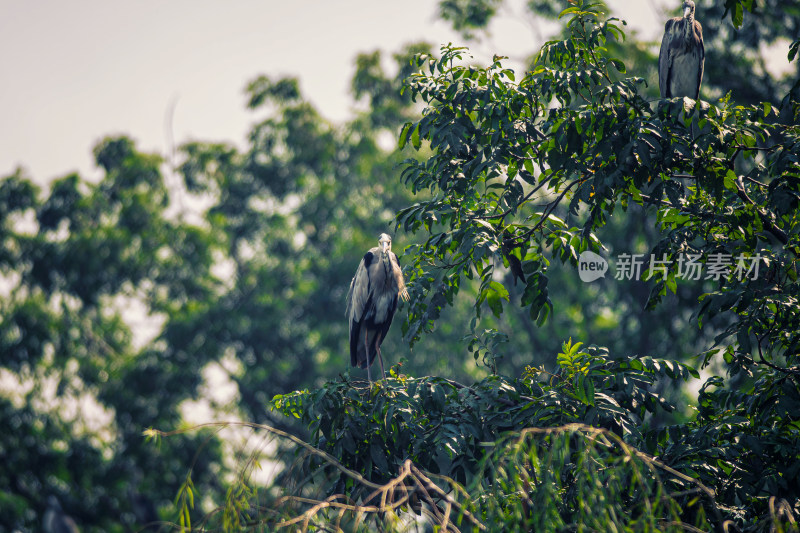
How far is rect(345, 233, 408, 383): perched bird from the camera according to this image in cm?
608

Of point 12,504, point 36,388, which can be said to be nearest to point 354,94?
point 36,388

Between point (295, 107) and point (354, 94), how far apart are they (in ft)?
3.68

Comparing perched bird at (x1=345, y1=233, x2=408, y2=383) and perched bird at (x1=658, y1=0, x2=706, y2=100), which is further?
perched bird at (x1=658, y1=0, x2=706, y2=100)

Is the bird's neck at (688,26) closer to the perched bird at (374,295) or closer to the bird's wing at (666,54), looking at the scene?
the bird's wing at (666,54)

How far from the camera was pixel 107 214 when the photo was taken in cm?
1401

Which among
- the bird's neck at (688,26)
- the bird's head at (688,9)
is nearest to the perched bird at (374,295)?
the bird's neck at (688,26)

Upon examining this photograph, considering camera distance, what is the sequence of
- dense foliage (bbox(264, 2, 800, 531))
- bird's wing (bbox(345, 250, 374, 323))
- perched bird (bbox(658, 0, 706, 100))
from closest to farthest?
dense foliage (bbox(264, 2, 800, 531)), bird's wing (bbox(345, 250, 374, 323)), perched bird (bbox(658, 0, 706, 100))

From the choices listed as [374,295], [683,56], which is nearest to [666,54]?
[683,56]

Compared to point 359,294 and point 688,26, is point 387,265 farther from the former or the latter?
point 688,26

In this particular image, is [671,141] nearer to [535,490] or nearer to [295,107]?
[535,490]

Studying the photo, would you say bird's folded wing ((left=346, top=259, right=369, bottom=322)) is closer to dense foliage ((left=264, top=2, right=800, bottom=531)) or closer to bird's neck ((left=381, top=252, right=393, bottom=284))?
bird's neck ((left=381, top=252, right=393, bottom=284))

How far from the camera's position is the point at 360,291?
6250 mm

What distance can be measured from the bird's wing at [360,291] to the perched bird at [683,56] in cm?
314

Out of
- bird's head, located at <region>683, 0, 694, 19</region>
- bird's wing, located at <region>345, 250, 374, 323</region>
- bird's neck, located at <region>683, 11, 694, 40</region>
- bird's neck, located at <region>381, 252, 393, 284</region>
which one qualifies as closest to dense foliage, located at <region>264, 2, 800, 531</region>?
bird's neck, located at <region>381, 252, 393, 284</region>
